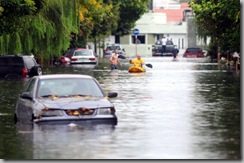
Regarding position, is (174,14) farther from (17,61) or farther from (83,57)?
(17,61)

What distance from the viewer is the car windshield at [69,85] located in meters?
21.5

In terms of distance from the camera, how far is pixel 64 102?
806 inches

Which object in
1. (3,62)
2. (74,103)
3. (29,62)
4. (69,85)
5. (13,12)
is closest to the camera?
(74,103)

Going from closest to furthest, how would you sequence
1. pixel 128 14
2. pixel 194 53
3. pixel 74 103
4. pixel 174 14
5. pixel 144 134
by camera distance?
pixel 144 134 < pixel 74 103 < pixel 194 53 < pixel 128 14 < pixel 174 14

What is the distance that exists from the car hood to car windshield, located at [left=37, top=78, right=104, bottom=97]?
2.55ft

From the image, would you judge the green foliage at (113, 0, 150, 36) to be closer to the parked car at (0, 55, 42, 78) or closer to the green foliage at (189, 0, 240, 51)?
the green foliage at (189, 0, 240, 51)

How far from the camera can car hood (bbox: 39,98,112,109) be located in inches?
797

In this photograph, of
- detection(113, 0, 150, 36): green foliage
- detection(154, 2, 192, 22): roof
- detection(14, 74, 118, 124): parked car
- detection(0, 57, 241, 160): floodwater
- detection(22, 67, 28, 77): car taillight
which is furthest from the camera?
detection(154, 2, 192, 22): roof

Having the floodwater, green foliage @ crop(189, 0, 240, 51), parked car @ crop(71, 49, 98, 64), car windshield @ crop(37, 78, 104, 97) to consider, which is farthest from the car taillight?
car windshield @ crop(37, 78, 104, 97)

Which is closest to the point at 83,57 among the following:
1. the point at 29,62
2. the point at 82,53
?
the point at 82,53

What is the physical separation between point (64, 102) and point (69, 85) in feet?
5.06

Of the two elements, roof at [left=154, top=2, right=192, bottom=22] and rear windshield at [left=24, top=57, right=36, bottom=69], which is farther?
roof at [left=154, top=2, right=192, bottom=22]

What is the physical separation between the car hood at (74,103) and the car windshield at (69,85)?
0.78m

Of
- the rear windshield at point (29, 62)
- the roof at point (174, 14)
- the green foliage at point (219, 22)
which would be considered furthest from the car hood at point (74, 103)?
the roof at point (174, 14)
